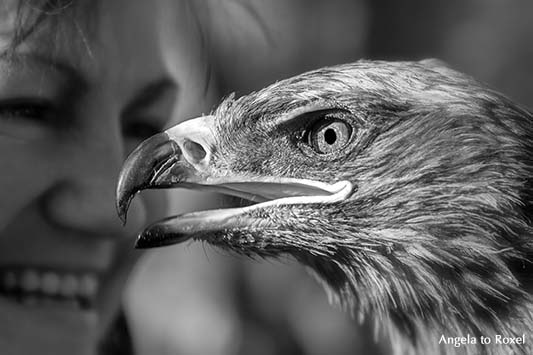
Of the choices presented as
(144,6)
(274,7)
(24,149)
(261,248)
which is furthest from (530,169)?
(274,7)

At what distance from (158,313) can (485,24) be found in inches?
86.2

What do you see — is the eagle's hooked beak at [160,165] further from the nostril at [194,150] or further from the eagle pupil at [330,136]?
the eagle pupil at [330,136]

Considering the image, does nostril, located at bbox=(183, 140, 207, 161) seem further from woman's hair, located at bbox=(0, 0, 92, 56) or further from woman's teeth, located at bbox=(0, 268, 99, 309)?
woman's teeth, located at bbox=(0, 268, 99, 309)

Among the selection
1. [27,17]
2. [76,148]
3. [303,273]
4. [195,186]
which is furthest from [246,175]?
[303,273]

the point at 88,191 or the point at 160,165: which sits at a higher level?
the point at 160,165

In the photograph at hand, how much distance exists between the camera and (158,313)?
14.5ft

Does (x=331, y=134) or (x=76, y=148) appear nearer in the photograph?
(x=331, y=134)

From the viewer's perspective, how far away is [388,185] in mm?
2094

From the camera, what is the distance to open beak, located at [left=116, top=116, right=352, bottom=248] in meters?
2.06

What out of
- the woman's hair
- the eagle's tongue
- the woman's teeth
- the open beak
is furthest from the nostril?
the woman's teeth

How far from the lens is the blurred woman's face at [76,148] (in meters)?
2.21

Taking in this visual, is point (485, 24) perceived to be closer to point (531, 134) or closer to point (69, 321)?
point (531, 134)

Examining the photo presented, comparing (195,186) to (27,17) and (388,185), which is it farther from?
(27,17)

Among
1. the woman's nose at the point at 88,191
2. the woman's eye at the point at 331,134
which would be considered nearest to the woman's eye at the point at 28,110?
the woman's nose at the point at 88,191
